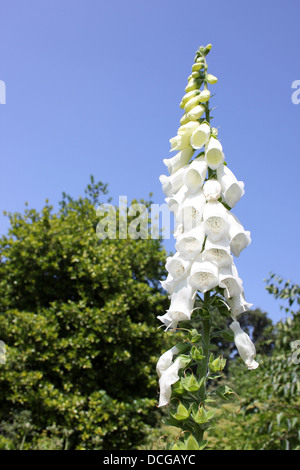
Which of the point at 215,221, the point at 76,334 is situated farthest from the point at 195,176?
the point at 76,334

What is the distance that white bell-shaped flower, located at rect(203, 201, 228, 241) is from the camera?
4.46 feet

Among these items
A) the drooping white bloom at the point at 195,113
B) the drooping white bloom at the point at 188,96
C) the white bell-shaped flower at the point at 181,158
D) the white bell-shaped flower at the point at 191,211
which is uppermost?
the drooping white bloom at the point at 188,96

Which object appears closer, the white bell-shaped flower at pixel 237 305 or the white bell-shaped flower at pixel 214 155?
the white bell-shaped flower at pixel 237 305

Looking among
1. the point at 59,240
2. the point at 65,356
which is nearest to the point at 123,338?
the point at 65,356

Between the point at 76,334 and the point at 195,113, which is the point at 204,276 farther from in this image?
the point at 76,334

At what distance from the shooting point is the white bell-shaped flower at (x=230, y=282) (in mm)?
1304

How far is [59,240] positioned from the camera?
8.12m

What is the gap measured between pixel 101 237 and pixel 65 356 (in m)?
2.66

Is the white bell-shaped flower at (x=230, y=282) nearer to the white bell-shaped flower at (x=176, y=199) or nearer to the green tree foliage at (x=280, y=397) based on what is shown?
the white bell-shaped flower at (x=176, y=199)

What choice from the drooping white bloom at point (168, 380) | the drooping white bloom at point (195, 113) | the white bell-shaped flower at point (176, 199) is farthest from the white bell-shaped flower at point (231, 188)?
the drooping white bloom at point (168, 380)

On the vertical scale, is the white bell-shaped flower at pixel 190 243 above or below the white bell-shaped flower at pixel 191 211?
below

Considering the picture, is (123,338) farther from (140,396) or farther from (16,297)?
(16,297)

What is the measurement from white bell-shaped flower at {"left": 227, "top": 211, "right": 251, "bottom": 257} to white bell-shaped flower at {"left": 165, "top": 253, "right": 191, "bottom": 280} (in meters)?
0.19
